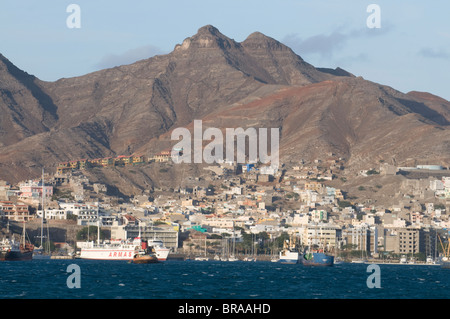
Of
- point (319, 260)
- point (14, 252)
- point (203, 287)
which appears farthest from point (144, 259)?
point (203, 287)

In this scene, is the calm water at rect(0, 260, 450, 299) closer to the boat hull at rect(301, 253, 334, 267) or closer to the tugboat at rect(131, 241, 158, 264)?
the tugboat at rect(131, 241, 158, 264)

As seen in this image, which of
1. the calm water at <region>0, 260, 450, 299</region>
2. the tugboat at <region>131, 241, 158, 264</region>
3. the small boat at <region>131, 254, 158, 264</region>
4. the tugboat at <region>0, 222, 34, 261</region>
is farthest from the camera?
the tugboat at <region>131, 241, 158, 264</region>

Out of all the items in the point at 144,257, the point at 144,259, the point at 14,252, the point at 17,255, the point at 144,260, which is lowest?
the point at 144,260

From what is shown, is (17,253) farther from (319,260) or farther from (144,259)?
(319,260)

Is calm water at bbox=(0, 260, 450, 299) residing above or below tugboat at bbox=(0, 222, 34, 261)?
below

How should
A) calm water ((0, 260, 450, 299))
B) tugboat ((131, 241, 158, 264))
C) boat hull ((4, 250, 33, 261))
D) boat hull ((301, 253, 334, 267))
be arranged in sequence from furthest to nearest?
1. boat hull ((301, 253, 334, 267))
2. tugboat ((131, 241, 158, 264))
3. boat hull ((4, 250, 33, 261))
4. calm water ((0, 260, 450, 299))

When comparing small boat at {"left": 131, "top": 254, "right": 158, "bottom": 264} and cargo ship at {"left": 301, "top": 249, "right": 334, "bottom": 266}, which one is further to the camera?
cargo ship at {"left": 301, "top": 249, "right": 334, "bottom": 266}

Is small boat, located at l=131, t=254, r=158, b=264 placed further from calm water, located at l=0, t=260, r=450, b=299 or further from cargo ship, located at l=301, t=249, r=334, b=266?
calm water, located at l=0, t=260, r=450, b=299

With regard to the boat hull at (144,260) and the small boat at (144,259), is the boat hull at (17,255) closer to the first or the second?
the small boat at (144,259)

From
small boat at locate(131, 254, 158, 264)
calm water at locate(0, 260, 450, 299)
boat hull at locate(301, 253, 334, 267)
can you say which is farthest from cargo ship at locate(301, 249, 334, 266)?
calm water at locate(0, 260, 450, 299)

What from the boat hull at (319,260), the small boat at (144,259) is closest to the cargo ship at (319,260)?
the boat hull at (319,260)
